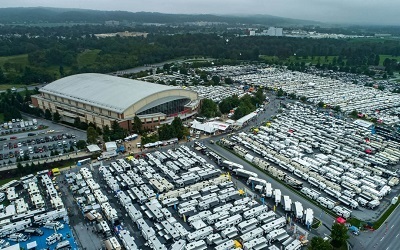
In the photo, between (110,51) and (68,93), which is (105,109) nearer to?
(68,93)

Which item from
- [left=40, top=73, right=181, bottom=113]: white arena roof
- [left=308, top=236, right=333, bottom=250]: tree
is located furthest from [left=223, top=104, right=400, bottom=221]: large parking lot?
[left=40, top=73, right=181, bottom=113]: white arena roof

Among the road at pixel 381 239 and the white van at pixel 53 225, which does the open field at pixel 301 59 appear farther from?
the white van at pixel 53 225

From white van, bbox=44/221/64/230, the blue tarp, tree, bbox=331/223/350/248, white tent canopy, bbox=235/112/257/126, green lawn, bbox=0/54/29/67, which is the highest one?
green lawn, bbox=0/54/29/67

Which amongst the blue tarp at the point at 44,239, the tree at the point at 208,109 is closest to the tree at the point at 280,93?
the tree at the point at 208,109

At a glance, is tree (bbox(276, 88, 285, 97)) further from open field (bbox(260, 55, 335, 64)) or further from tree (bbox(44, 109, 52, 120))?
tree (bbox(44, 109, 52, 120))

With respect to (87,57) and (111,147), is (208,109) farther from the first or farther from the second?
(87,57)

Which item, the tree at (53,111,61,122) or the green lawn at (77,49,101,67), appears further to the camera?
the green lawn at (77,49,101,67)

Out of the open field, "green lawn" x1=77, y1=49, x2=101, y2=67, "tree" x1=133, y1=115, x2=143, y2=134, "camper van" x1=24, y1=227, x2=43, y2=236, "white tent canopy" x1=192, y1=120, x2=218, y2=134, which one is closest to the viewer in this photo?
"camper van" x1=24, y1=227, x2=43, y2=236

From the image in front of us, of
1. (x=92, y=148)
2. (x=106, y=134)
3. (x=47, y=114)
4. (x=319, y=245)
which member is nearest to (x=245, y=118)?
(x=106, y=134)
